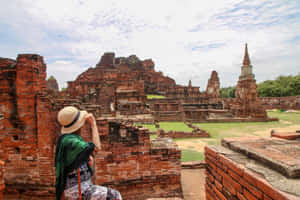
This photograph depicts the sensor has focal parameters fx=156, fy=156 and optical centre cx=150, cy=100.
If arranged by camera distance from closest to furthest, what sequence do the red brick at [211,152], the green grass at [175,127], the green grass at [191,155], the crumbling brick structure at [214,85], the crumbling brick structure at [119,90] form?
the red brick at [211,152] → the green grass at [191,155] → the green grass at [175,127] → the crumbling brick structure at [119,90] → the crumbling brick structure at [214,85]

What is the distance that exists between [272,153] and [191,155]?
18.0ft

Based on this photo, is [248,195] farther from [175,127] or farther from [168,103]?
[168,103]

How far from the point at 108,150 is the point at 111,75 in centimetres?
3046

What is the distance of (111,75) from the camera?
108 feet

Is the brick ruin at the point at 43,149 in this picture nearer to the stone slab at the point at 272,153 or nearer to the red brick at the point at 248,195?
the stone slab at the point at 272,153

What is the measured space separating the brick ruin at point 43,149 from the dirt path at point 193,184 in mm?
437

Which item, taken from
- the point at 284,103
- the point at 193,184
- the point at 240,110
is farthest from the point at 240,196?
the point at 284,103

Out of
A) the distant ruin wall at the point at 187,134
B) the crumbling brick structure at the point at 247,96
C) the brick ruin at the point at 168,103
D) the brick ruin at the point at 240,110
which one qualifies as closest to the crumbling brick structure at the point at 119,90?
the brick ruin at the point at 168,103

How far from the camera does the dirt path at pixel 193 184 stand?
4366 millimetres

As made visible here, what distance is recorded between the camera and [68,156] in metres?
1.83

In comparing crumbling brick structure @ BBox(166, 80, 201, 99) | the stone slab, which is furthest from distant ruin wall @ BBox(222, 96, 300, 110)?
the stone slab

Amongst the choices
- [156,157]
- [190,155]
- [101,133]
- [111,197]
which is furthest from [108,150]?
[190,155]

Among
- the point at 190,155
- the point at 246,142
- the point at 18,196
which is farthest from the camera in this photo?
the point at 190,155

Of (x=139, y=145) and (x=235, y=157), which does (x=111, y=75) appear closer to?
(x=139, y=145)
